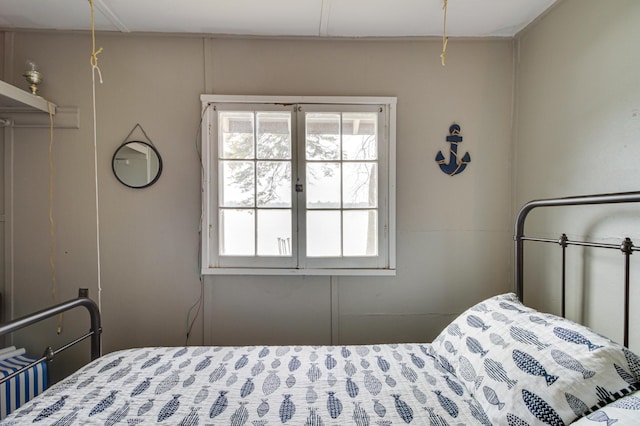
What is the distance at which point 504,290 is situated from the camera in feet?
6.78

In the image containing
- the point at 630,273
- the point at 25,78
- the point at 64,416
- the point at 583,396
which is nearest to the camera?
the point at 583,396

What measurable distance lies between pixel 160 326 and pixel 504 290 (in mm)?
2323

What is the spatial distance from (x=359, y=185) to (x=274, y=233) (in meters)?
0.66

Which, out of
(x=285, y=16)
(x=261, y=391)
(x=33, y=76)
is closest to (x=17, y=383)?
(x=261, y=391)

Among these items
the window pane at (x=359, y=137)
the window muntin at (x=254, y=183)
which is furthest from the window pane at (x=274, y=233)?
the window pane at (x=359, y=137)

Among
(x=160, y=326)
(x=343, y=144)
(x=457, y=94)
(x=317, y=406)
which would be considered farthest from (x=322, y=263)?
(x=457, y=94)

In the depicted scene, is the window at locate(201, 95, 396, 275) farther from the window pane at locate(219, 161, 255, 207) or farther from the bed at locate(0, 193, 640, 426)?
the bed at locate(0, 193, 640, 426)

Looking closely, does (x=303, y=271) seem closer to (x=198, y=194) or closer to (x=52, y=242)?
(x=198, y=194)

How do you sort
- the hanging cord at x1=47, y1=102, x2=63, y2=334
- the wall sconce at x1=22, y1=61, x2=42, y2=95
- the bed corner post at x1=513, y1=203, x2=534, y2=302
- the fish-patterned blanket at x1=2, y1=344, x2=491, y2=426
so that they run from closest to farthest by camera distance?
the fish-patterned blanket at x1=2, y1=344, x2=491, y2=426 < the bed corner post at x1=513, y1=203, x2=534, y2=302 < the wall sconce at x1=22, y1=61, x2=42, y2=95 < the hanging cord at x1=47, y1=102, x2=63, y2=334

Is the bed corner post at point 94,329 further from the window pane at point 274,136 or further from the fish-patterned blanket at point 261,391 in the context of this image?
the window pane at point 274,136

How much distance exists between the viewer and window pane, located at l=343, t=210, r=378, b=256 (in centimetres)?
206

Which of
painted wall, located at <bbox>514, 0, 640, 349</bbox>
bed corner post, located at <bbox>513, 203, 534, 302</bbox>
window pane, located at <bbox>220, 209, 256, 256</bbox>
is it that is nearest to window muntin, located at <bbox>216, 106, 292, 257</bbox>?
window pane, located at <bbox>220, 209, 256, 256</bbox>

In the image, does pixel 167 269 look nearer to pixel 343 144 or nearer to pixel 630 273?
pixel 343 144

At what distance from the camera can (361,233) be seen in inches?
81.4
